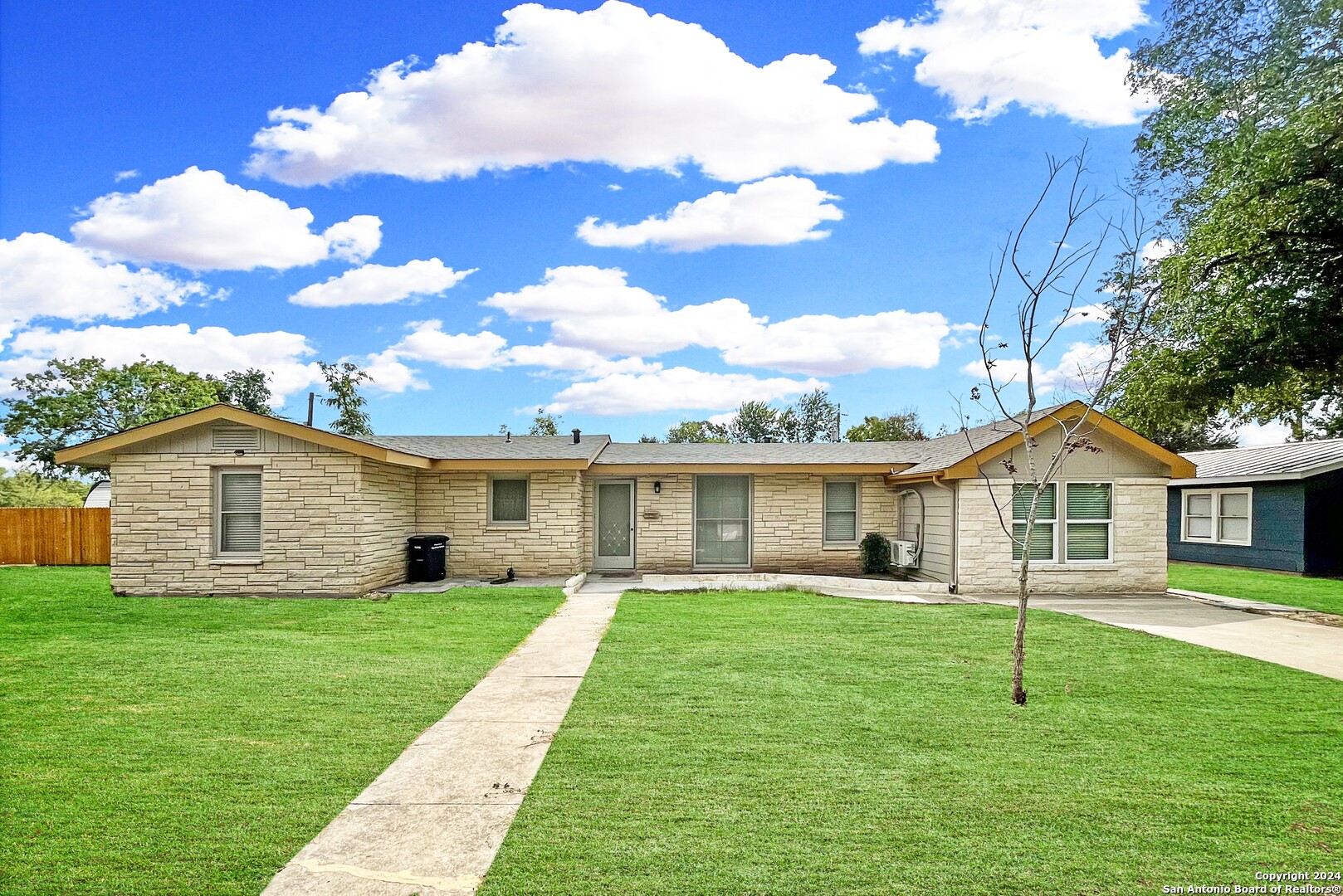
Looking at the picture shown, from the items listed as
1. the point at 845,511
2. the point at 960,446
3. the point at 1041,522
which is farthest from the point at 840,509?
the point at 1041,522

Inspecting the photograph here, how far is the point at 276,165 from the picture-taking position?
1455 cm

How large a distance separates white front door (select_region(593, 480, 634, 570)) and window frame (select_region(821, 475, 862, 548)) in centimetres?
406

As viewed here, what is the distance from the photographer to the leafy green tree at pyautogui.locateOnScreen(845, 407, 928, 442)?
46.3m

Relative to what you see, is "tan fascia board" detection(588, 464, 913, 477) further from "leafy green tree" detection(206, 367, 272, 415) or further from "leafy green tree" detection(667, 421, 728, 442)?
"leafy green tree" detection(667, 421, 728, 442)

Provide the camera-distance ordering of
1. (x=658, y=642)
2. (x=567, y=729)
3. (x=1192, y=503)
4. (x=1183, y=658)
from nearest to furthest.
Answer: (x=567, y=729)
(x=1183, y=658)
(x=658, y=642)
(x=1192, y=503)

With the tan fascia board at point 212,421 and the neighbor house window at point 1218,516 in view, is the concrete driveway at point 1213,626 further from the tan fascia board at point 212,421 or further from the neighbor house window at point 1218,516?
the tan fascia board at point 212,421

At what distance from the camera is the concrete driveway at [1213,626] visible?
28.9 feet

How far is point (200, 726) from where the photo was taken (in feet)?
18.2

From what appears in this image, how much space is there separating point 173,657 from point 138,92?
668 cm

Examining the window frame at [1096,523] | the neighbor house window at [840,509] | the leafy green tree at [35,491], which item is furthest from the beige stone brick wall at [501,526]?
the leafy green tree at [35,491]

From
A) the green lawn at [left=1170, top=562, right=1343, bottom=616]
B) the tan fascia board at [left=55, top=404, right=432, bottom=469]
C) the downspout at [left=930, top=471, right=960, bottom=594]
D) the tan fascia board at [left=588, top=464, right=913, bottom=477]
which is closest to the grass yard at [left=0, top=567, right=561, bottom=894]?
the tan fascia board at [left=55, top=404, right=432, bottom=469]

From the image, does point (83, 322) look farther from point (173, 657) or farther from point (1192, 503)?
point (1192, 503)

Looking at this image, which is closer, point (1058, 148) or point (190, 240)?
point (1058, 148)

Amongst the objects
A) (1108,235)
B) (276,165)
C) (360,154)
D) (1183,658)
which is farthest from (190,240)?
(1183,658)
